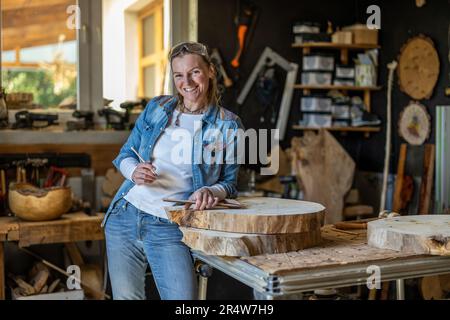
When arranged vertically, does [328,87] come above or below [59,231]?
above

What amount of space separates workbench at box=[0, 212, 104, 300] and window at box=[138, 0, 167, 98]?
142 centimetres

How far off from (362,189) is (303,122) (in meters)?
0.76

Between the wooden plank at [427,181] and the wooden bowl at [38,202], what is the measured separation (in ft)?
8.08

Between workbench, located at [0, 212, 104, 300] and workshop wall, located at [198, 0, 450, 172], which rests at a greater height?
workshop wall, located at [198, 0, 450, 172]

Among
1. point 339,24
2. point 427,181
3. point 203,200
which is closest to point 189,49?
Result: point 203,200

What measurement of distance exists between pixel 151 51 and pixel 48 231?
192cm

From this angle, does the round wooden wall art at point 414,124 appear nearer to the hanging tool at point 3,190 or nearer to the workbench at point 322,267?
the workbench at point 322,267

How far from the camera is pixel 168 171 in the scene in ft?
7.95

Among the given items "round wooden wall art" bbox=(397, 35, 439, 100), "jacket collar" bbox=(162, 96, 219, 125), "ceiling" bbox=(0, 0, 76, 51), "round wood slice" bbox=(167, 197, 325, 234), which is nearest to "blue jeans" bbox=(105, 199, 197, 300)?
"round wood slice" bbox=(167, 197, 325, 234)

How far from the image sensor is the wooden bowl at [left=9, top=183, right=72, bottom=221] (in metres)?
3.55

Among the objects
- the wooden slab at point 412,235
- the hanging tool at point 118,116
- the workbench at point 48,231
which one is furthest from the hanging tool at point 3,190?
the wooden slab at point 412,235

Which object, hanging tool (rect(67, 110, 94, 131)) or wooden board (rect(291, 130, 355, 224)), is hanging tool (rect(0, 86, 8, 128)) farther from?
wooden board (rect(291, 130, 355, 224))

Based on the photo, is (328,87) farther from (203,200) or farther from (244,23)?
(203,200)

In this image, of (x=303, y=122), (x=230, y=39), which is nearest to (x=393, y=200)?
(x=303, y=122)
